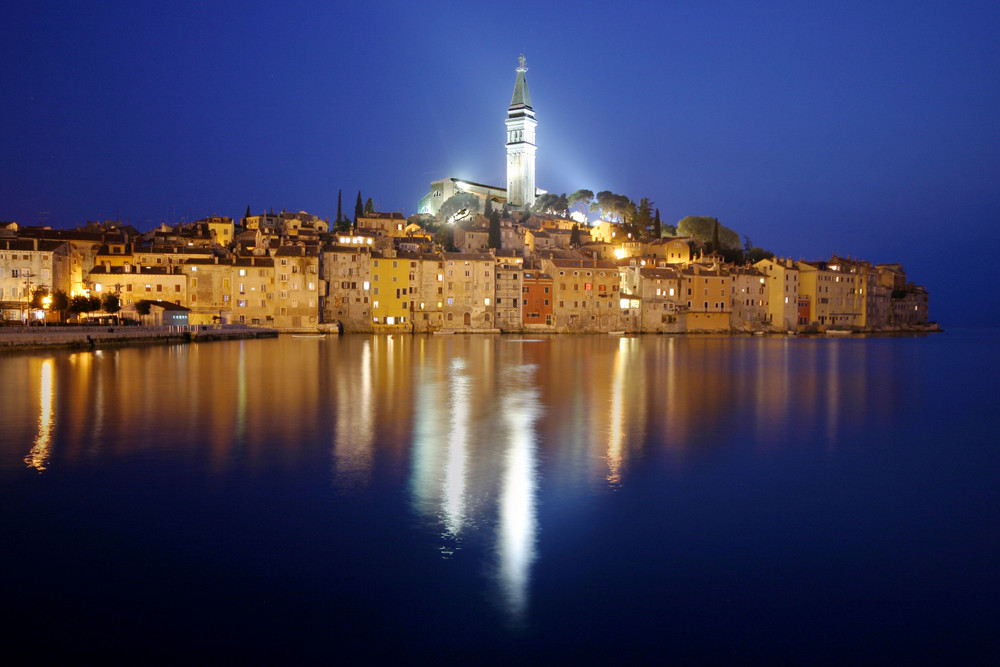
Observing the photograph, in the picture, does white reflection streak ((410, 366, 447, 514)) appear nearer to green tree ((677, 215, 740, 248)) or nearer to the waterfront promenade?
the waterfront promenade

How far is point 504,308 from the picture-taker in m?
61.3

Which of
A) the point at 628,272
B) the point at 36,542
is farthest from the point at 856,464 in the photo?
the point at 628,272

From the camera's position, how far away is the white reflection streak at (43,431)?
33.1 feet

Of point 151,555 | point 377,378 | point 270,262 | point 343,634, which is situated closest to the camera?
point 343,634

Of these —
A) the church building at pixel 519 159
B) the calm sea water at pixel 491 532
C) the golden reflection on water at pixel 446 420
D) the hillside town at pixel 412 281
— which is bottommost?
the calm sea water at pixel 491 532

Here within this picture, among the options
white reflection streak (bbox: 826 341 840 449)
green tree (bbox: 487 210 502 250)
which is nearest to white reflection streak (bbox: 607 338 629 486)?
white reflection streak (bbox: 826 341 840 449)

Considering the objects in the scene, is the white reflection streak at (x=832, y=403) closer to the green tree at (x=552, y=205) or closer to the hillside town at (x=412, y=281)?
the hillside town at (x=412, y=281)

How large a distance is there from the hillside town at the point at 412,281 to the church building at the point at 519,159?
2216 centimetres

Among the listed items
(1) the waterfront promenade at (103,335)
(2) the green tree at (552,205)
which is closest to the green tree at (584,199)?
(2) the green tree at (552,205)

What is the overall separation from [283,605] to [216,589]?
0.69 metres

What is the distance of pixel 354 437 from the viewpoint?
12.4 meters

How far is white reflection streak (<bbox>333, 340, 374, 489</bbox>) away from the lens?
374 inches

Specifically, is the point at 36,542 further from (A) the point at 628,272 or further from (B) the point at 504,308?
(A) the point at 628,272

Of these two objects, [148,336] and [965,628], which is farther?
[148,336]
